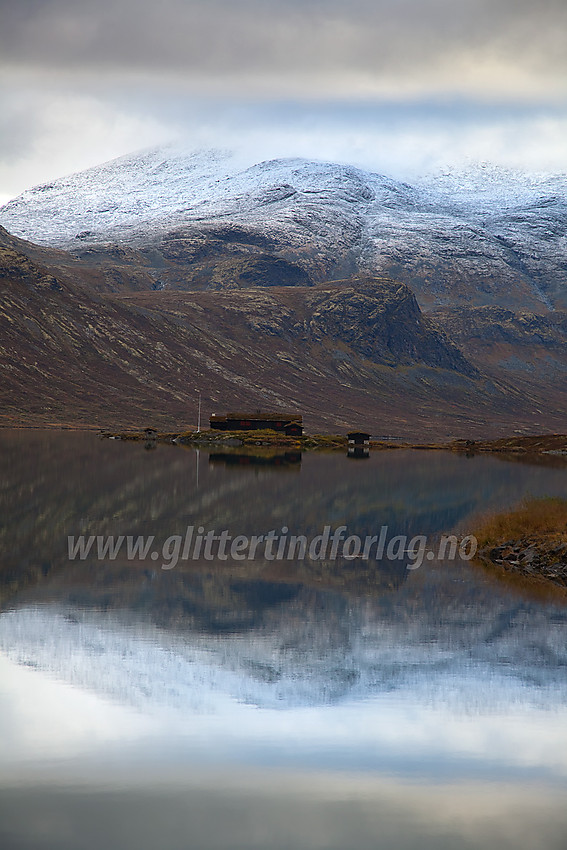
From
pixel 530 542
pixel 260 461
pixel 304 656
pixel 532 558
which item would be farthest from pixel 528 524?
pixel 260 461

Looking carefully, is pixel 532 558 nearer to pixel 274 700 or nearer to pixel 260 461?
pixel 274 700

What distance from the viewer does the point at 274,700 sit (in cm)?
1866

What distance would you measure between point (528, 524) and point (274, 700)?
25984 mm

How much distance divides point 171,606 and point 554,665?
10.8m

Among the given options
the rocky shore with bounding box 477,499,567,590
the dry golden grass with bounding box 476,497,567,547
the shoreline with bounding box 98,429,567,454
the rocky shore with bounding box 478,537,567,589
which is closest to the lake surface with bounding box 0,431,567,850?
the rocky shore with bounding box 478,537,567,589

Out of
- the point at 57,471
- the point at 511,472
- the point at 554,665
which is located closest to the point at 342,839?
the point at 554,665

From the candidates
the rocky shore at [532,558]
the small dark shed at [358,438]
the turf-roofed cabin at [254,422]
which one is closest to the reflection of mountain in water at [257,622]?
the rocky shore at [532,558]

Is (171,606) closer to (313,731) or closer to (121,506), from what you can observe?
(313,731)

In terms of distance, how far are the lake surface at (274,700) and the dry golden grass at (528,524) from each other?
3.07 m

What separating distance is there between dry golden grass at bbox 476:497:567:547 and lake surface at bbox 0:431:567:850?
10.1 ft

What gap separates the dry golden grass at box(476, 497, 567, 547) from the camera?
4034cm

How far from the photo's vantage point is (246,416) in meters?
194

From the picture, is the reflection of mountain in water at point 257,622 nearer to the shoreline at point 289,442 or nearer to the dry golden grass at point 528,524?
the dry golden grass at point 528,524

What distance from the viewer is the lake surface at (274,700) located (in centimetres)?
1324
